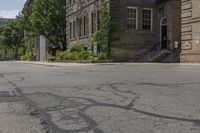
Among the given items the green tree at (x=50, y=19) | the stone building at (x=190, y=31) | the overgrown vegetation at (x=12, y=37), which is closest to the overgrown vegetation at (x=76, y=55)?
the green tree at (x=50, y=19)

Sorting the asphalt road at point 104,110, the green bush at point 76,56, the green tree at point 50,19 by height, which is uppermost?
the green tree at point 50,19

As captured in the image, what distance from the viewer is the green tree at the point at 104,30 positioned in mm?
38312

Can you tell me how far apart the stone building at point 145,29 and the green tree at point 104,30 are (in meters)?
0.52

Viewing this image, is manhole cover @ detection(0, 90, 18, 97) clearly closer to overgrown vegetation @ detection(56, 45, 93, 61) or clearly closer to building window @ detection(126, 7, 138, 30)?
overgrown vegetation @ detection(56, 45, 93, 61)

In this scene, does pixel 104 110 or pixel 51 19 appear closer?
pixel 104 110

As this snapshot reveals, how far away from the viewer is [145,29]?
40844mm

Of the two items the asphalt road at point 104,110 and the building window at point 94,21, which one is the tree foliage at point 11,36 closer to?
the building window at point 94,21

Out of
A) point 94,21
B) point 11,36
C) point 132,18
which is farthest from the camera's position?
point 11,36

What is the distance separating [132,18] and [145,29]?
5.96ft

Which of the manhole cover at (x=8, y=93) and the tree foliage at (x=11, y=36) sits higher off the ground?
the tree foliage at (x=11, y=36)

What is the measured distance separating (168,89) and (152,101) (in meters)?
2.48

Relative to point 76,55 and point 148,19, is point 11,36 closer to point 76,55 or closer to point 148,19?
point 76,55

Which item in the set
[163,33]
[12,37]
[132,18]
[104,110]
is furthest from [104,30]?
[12,37]

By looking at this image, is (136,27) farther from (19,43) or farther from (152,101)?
(19,43)
